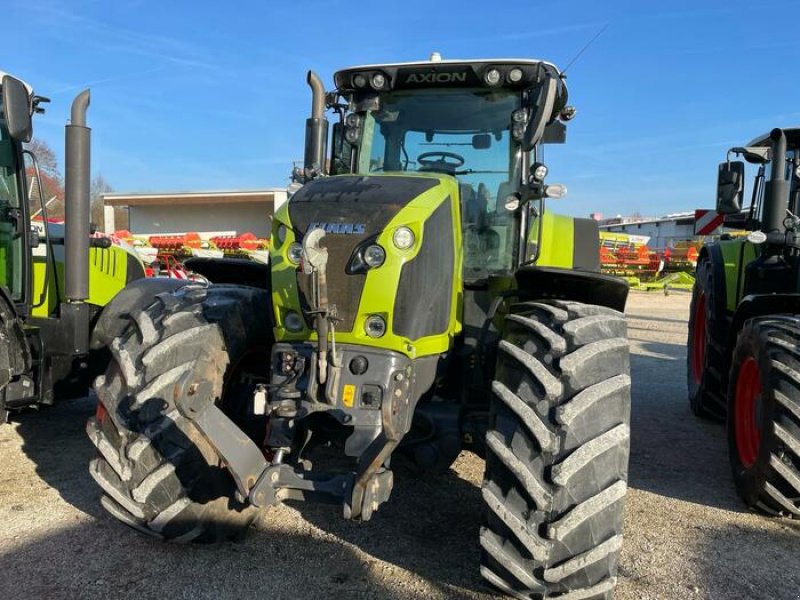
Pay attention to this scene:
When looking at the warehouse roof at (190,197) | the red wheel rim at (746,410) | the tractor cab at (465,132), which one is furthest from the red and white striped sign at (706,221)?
the warehouse roof at (190,197)

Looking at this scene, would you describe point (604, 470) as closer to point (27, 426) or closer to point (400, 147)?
point (400, 147)

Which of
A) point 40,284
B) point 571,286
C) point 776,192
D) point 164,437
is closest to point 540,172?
point 571,286

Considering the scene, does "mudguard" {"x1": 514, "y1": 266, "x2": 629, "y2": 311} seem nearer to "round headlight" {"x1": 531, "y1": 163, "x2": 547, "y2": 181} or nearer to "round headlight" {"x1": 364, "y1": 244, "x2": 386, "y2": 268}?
"round headlight" {"x1": 531, "y1": 163, "x2": 547, "y2": 181}

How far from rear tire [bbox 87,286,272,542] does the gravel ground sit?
218 millimetres

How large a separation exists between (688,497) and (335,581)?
2430 mm

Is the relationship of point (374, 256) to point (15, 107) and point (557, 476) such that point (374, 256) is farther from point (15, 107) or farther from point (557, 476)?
point (15, 107)

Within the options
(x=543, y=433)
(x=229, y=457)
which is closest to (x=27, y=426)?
(x=229, y=457)

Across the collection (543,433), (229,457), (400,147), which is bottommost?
(229,457)

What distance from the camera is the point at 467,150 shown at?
4156mm

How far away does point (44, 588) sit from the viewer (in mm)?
2912

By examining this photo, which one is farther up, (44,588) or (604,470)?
(604,470)

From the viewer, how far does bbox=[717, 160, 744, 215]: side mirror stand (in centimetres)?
510

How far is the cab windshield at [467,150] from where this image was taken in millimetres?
4020

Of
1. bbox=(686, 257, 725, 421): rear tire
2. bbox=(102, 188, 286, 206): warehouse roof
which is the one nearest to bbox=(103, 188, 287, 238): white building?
bbox=(102, 188, 286, 206): warehouse roof
